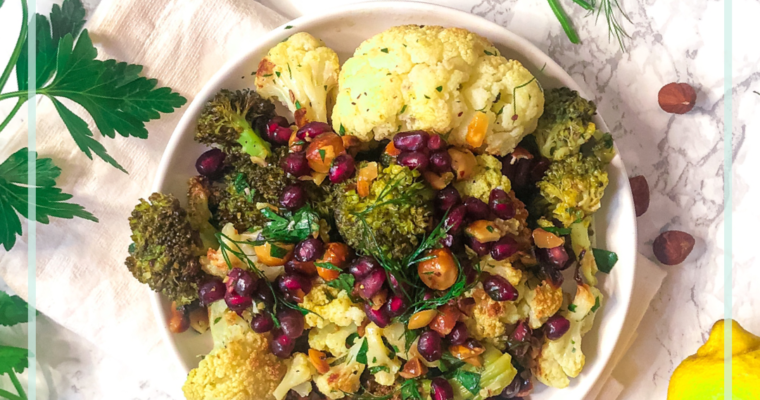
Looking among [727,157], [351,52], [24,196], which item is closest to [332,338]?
[351,52]

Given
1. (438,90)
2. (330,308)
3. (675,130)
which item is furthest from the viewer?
(675,130)

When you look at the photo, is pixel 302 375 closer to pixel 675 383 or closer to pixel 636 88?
pixel 675 383

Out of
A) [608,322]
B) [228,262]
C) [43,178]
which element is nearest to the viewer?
[228,262]

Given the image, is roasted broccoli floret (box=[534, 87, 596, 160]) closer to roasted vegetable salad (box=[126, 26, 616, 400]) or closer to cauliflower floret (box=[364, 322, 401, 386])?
roasted vegetable salad (box=[126, 26, 616, 400])

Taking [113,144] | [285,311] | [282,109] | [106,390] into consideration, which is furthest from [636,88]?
[106,390]

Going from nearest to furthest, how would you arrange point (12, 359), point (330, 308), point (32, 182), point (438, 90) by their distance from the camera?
point (438, 90), point (330, 308), point (32, 182), point (12, 359)

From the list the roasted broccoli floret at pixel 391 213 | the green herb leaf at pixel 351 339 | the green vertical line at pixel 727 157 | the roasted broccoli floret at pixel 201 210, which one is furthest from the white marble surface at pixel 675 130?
the green herb leaf at pixel 351 339

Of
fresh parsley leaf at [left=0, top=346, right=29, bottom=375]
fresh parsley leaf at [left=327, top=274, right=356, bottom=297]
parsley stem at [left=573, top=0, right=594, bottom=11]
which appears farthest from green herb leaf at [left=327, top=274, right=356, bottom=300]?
fresh parsley leaf at [left=0, top=346, right=29, bottom=375]

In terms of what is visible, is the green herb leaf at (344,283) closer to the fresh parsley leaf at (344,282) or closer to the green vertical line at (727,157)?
the fresh parsley leaf at (344,282)

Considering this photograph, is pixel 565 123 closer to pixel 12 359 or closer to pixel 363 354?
pixel 363 354
